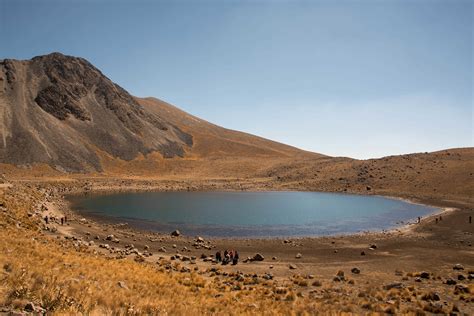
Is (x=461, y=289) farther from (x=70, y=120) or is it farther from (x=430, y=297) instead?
(x=70, y=120)

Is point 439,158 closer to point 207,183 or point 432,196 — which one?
point 432,196

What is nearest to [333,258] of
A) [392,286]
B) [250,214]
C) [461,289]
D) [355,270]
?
[355,270]

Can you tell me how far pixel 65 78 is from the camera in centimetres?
12962

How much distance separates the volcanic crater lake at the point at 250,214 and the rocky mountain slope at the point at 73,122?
35.2m

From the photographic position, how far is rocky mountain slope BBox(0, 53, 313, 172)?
94000 mm

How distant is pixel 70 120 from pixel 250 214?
86132mm

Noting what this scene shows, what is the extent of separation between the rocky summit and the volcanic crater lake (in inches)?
1385

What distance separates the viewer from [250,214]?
5253 centimetres

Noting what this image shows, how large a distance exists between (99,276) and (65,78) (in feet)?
432

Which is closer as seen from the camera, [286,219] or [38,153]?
[286,219]

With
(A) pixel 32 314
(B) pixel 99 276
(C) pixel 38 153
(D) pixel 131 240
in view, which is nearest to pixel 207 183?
(C) pixel 38 153

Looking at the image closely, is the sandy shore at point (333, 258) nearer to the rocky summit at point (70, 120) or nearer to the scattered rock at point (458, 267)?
the scattered rock at point (458, 267)

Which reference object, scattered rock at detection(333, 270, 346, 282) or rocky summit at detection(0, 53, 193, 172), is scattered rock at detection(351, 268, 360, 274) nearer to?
scattered rock at detection(333, 270, 346, 282)

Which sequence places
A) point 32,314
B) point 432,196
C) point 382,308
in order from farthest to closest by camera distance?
point 432,196
point 382,308
point 32,314
